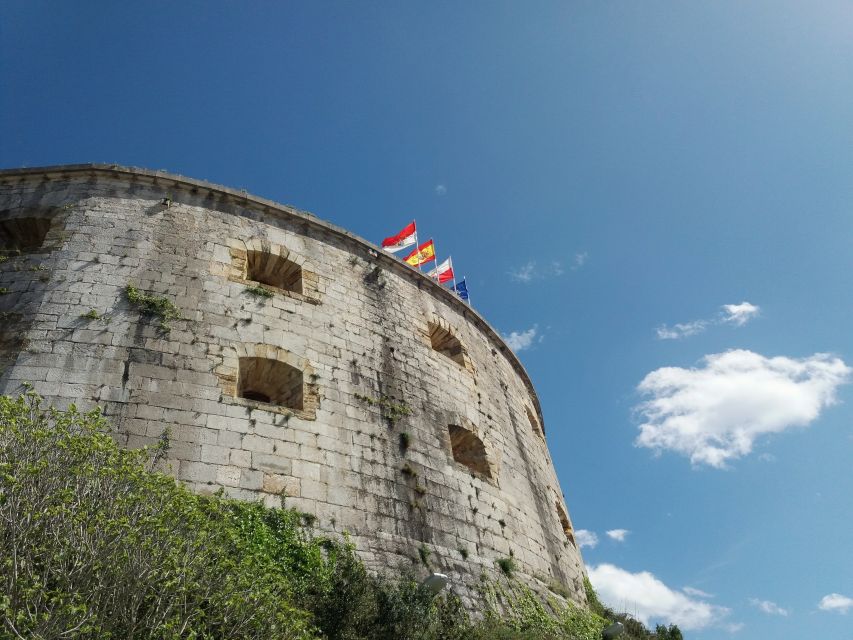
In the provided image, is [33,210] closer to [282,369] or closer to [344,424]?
[282,369]

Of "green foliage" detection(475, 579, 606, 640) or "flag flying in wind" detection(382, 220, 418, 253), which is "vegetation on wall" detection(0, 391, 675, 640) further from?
"flag flying in wind" detection(382, 220, 418, 253)

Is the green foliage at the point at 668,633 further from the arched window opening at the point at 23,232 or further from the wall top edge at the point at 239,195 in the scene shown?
the arched window opening at the point at 23,232

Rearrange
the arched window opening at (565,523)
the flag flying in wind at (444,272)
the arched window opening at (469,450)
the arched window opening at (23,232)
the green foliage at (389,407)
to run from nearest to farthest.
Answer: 1. the green foliage at (389,407)
2. the arched window opening at (23,232)
3. the arched window opening at (469,450)
4. the arched window opening at (565,523)
5. the flag flying in wind at (444,272)

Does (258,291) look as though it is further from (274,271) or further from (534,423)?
(534,423)

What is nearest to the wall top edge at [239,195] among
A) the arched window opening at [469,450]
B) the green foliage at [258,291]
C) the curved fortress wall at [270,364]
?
the curved fortress wall at [270,364]

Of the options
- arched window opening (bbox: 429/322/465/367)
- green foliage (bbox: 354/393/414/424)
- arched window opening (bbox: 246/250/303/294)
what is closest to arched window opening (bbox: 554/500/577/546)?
arched window opening (bbox: 429/322/465/367)

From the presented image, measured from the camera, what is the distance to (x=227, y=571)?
5.57 metres

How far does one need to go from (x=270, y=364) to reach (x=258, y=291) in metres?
1.21

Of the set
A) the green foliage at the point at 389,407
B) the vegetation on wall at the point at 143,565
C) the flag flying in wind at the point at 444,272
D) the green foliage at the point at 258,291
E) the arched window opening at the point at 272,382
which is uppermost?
the flag flying in wind at the point at 444,272

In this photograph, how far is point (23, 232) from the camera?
32.8 feet

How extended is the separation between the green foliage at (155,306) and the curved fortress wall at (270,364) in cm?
9

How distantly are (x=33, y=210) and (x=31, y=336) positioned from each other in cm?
276

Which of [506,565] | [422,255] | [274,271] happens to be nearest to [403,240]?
[422,255]

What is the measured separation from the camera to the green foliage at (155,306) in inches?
343
